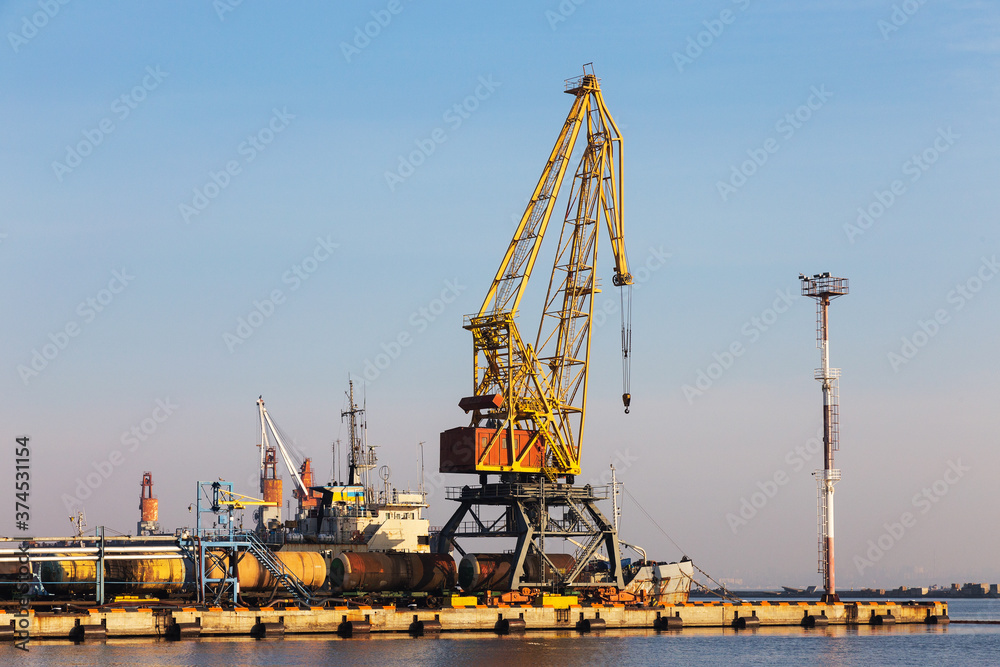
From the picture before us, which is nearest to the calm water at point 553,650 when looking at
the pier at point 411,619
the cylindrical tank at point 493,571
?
the pier at point 411,619

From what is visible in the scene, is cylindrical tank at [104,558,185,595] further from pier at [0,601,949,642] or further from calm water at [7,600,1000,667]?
calm water at [7,600,1000,667]

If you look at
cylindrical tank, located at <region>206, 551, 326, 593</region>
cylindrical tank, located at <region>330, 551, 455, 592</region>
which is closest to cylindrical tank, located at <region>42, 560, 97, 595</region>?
cylindrical tank, located at <region>206, 551, 326, 593</region>

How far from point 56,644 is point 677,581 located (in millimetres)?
50539

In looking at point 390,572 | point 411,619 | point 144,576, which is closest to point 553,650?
point 411,619

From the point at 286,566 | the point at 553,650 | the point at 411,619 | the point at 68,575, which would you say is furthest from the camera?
the point at 286,566

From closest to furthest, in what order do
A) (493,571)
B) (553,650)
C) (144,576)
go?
(553,650) → (144,576) → (493,571)

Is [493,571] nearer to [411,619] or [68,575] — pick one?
[411,619]

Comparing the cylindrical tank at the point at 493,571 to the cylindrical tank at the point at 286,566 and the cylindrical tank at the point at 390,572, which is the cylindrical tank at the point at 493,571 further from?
the cylindrical tank at the point at 286,566

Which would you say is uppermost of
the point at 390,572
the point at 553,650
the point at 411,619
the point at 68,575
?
the point at 68,575

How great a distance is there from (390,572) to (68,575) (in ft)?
70.5

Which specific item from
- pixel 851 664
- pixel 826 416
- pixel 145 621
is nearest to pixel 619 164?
pixel 826 416

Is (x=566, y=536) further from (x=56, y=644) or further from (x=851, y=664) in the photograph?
(x=56, y=644)

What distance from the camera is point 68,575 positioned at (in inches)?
3014

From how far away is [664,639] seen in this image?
83.2m
